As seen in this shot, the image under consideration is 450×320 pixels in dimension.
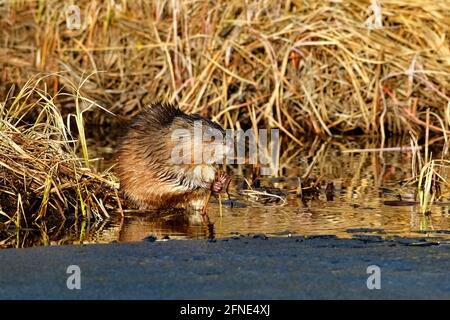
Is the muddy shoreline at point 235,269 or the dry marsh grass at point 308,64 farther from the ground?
the dry marsh grass at point 308,64

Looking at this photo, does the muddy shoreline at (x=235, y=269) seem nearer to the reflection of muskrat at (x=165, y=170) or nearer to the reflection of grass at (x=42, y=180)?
the reflection of grass at (x=42, y=180)

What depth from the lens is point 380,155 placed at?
29.6 ft

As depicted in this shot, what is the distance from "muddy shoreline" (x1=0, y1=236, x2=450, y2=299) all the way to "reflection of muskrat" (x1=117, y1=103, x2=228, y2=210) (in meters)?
0.93

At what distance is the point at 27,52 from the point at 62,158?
5.27 metres

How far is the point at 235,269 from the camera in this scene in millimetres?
4852

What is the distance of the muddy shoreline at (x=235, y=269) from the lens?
4441 mm

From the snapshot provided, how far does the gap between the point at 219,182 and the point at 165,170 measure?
0.36m

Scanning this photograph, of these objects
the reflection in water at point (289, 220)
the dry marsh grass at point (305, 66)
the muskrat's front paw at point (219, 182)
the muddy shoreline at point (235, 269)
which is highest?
the dry marsh grass at point (305, 66)

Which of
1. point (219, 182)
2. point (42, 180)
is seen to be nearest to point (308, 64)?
point (219, 182)

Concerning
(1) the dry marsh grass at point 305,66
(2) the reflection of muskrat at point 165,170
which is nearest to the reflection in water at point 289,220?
(2) the reflection of muskrat at point 165,170

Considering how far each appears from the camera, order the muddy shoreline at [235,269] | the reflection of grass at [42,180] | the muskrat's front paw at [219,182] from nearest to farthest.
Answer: the muddy shoreline at [235,269]
the reflection of grass at [42,180]
the muskrat's front paw at [219,182]

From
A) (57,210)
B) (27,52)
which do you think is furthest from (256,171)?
(27,52)

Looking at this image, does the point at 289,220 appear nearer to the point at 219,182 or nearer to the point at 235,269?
the point at 219,182
